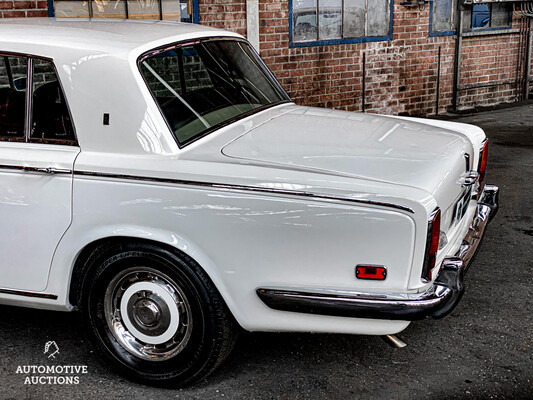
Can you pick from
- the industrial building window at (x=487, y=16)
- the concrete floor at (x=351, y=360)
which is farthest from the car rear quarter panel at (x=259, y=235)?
the industrial building window at (x=487, y=16)

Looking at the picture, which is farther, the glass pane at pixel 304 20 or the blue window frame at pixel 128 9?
the glass pane at pixel 304 20

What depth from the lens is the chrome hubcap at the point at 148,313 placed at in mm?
3189

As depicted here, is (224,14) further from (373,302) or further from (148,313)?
(373,302)

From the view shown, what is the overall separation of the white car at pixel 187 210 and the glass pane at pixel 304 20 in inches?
239

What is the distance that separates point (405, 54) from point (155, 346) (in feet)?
27.8

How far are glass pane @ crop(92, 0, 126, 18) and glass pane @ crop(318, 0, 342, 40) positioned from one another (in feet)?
9.89

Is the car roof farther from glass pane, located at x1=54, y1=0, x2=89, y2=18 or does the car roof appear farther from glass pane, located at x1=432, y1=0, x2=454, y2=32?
glass pane, located at x1=432, y1=0, x2=454, y2=32

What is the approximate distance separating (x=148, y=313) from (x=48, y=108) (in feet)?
3.56

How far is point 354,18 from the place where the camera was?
10141 mm

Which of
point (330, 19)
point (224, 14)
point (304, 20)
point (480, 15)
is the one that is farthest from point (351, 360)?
point (480, 15)

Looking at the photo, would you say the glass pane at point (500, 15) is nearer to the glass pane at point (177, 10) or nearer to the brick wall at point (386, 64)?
the brick wall at point (386, 64)

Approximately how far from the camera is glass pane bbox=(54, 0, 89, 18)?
7.44 metres

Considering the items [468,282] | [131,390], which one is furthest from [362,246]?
[468,282]

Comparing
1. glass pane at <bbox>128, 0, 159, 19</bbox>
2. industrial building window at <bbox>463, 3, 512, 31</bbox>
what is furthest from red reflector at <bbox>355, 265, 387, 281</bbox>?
industrial building window at <bbox>463, 3, 512, 31</bbox>
